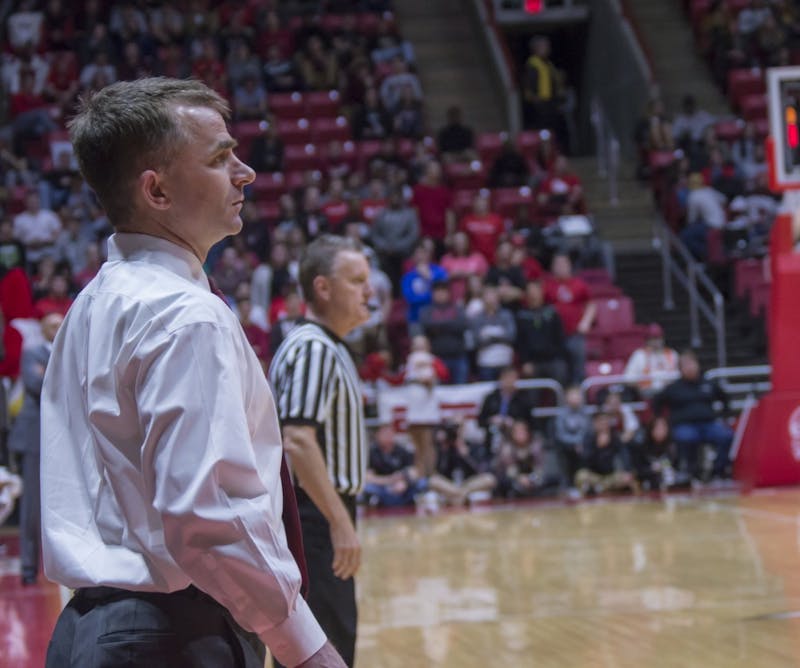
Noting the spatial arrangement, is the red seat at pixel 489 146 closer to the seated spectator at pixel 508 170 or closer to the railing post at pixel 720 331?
the seated spectator at pixel 508 170

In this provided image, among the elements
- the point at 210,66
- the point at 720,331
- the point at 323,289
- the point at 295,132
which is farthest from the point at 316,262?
the point at 210,66

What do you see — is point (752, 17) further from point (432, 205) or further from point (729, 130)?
point (432, 205)

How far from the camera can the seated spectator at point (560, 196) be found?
19.1 meters

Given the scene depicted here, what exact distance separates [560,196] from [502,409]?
534cm

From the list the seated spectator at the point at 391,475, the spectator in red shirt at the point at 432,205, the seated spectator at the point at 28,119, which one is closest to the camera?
the seated spectator at the point at 391,475

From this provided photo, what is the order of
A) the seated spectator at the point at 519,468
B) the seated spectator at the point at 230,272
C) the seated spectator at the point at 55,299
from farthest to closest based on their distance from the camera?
the seated spectator at the point at 230,272
the seated spectator at the point at 55,299
the seated spectator at the point at 519,468

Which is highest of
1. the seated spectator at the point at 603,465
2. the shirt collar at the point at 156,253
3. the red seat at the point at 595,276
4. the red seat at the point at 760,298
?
the shirt collar at the point at 156,253

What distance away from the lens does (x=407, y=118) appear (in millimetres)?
20422

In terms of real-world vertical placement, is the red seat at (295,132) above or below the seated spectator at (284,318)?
above

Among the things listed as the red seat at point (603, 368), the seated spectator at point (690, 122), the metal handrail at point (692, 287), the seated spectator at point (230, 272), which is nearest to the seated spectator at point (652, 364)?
the red seat at point (603, 368)

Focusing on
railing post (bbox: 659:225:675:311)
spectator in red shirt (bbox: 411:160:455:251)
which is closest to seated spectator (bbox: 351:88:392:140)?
spectator in red shirt (bbox: 411:160:455:251)

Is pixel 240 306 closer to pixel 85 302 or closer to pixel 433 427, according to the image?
pixel 433 427

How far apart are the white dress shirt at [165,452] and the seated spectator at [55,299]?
42.1ft

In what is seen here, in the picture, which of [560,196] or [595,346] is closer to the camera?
[595,346]
